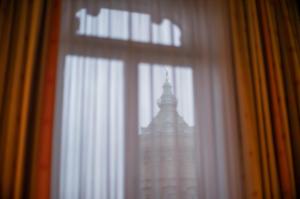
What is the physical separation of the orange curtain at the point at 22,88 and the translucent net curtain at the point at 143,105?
0.14 m

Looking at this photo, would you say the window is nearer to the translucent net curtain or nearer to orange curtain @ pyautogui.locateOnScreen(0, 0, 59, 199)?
the translucent net curtain

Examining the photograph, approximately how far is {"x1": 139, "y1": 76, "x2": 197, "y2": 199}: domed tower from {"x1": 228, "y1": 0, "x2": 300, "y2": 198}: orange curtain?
0.43 m

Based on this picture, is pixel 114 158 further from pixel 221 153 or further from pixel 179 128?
pixel 221 153

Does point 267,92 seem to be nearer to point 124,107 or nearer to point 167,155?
point 167,155

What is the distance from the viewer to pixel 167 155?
217 cm

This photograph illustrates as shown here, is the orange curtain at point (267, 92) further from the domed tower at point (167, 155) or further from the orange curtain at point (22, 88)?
the orange curtain at point (22, 88)

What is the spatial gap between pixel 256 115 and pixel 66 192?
1.46 metres

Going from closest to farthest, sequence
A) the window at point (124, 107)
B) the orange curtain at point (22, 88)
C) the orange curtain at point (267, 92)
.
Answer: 1. the orange curtain at point (22, 88)
2. the window at point (124, 107)
3. the orange curtain at point (267, 92)

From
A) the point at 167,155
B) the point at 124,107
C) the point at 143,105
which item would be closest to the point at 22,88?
the point at 124,107

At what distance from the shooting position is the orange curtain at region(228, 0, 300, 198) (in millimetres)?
2246

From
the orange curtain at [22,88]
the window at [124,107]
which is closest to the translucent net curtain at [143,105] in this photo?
the window at [124,107]

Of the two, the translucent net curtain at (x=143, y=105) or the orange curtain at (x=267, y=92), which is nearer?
the translucent net curtain at (x=143, y=105)

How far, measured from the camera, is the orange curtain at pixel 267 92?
225 centimetres

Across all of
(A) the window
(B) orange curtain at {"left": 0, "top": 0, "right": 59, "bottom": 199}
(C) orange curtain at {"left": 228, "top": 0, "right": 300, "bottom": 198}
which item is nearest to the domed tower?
(A) the window
